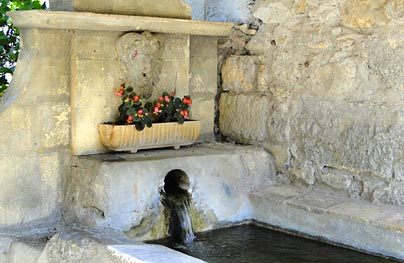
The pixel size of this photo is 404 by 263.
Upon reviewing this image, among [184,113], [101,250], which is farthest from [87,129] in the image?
[101,250]

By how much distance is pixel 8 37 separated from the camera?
6324 millimetres

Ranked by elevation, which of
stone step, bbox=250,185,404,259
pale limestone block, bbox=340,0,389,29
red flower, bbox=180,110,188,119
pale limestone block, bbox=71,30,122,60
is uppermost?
pale limestone block, bbox=340,0,389,29

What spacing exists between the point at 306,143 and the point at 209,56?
Result: 1260mm

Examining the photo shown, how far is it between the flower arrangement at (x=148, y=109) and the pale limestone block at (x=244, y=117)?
658 millimetres

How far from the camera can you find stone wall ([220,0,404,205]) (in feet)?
14.0

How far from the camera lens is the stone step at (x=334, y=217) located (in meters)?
3.91

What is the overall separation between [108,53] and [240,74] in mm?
1388

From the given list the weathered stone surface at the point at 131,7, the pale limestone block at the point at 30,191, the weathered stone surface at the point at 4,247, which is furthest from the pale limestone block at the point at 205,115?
the weathered stone surface at the point at 4,247

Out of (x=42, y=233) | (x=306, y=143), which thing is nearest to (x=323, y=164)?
(x=306, y=143)

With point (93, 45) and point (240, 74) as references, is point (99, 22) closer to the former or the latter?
point (93, 45)

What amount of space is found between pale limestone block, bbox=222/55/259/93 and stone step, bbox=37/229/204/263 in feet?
7.73

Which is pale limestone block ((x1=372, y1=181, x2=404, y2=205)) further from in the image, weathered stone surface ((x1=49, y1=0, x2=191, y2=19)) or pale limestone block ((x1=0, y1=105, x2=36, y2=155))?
pale limestone block ((x1=0, y1=105, x2=36, y2=155))

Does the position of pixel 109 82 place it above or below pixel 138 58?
below

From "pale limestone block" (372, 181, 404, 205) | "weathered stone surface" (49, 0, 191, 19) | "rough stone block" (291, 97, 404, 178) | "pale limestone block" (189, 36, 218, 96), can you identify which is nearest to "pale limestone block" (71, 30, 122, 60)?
"weathered stone surface" (49, 0, 191, 19)
